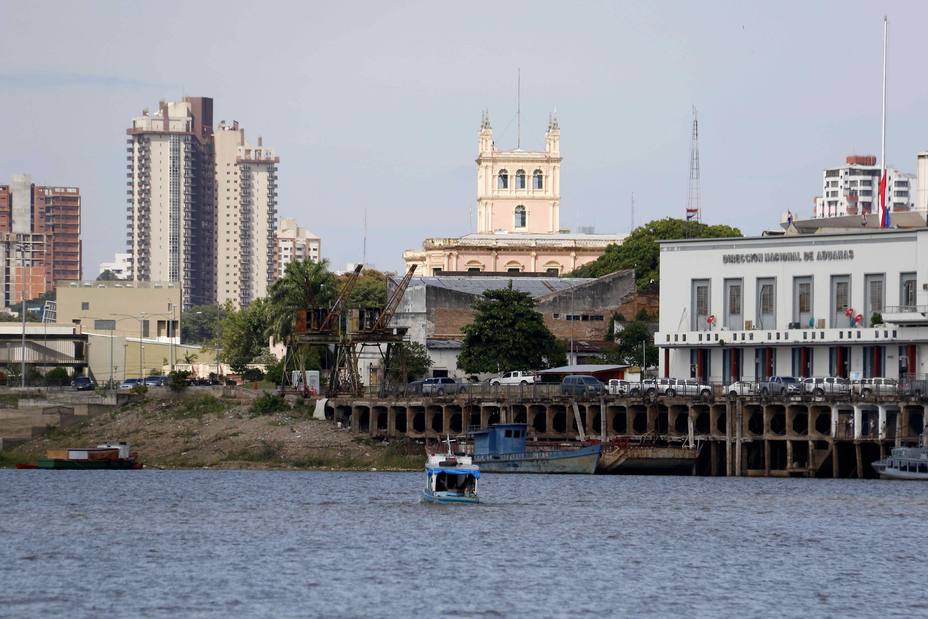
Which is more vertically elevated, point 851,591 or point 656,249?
point 656,249

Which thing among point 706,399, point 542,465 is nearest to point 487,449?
point 542,465

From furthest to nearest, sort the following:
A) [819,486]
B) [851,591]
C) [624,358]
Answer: [624,358], [819,486], [851,591]

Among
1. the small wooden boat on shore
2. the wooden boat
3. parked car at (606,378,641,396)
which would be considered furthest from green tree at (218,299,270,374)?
the wooden boat

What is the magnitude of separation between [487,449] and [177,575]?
169 ft

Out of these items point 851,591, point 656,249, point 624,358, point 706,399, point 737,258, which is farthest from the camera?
point 656,249

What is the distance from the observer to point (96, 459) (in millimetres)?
123938

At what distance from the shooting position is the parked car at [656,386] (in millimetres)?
118938

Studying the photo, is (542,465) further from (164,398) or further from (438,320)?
(438,320)

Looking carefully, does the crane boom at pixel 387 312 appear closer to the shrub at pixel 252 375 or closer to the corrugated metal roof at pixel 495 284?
the corrugated metal roof at pixel 495 284

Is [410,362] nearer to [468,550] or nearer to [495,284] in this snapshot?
[495,284]

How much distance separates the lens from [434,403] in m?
124

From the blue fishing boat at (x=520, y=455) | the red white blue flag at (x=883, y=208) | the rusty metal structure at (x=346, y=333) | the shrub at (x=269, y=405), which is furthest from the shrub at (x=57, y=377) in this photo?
the red white blue flag at (x=883, y=208)

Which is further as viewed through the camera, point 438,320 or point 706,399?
point 438,320

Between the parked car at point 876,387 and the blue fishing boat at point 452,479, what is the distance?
28644 millimetres
